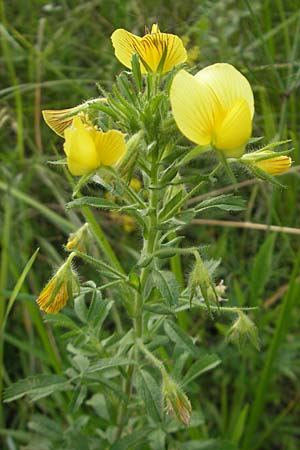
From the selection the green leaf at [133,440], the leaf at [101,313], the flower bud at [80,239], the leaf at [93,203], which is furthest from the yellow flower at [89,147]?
the green leaf at [133,440]

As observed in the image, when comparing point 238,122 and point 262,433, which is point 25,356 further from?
point 238,122

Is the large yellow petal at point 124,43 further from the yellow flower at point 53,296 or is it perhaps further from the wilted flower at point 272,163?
the yellow flower at point 53,296

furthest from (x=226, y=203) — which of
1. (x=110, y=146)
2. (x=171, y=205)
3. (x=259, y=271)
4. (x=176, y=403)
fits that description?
(x=259, y=271)

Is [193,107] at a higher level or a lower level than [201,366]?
higher

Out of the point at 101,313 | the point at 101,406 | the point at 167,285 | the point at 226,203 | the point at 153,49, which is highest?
the point at 153,49

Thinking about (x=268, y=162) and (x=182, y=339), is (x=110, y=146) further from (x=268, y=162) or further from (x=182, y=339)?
(x=182, y=339)

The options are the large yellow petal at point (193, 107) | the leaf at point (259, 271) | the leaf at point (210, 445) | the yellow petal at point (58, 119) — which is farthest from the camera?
the leaf at point (259, 271)

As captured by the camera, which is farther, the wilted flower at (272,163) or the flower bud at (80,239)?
the flower bud at (80,239)

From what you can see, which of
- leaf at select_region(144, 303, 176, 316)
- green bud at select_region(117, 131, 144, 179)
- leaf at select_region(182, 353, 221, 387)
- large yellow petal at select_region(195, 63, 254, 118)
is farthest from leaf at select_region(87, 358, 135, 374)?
large yellow petal at select_region(195, 63, 254, 118)
